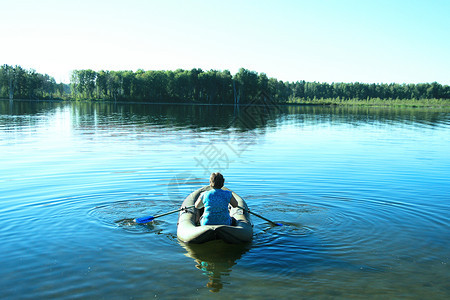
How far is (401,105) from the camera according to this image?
119 m

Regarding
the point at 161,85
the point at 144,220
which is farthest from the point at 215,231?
the point at 161,85

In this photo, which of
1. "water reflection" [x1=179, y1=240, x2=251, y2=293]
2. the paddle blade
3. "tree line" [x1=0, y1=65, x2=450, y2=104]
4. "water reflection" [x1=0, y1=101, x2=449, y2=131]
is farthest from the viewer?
"tree line" [x1=0, y1=65, x2=450, y2=104]

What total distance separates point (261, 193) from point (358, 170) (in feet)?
19.5

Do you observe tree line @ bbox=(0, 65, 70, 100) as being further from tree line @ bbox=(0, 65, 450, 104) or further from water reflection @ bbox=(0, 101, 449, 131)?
water reflection @ bbox=(0, 101, 449, 131)

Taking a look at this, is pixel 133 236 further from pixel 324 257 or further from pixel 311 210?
pixel 311 210

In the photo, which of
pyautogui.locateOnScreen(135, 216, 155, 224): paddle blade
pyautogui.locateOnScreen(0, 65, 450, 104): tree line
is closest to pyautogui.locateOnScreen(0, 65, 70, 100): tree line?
pyautogui.locateOnScreen(0, 65, 450, 104): tree line

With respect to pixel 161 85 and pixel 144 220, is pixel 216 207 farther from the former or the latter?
pixel 161 85

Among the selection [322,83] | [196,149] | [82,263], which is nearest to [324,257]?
[82,263]

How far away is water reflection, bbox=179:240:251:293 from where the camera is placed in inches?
250

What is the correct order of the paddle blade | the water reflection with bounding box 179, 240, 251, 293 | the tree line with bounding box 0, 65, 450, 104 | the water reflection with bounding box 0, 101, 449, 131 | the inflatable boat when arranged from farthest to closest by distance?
the tree line with bounding box 0, 65, 450, 104, the water reflection with bounding box 0, 101, 449, 131, the paddle blade, the inflatable boat, the water reflection with bounding box 179, 240, 251, 293

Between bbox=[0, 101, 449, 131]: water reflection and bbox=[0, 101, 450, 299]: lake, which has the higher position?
bbox=[0, 101, 449, 131]: water reflection

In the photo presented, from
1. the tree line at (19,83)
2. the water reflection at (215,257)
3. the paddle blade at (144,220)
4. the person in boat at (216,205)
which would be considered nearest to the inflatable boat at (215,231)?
the water reflection at (215,257)

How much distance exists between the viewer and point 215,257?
7.31 metres

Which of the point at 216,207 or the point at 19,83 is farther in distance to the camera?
the point at 19,83
